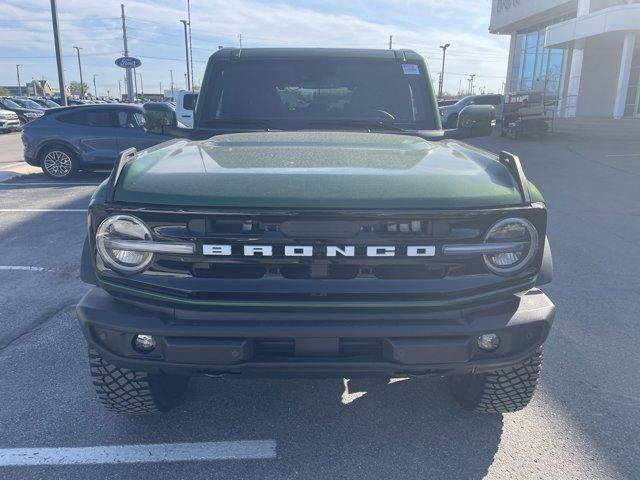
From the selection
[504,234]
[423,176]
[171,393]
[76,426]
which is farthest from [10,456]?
[504,234]

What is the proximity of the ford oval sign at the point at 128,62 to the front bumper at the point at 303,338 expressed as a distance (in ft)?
66.9

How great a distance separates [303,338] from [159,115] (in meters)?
2.36

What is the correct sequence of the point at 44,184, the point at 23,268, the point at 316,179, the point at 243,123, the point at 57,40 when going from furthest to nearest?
the point at 57,40 → the point at 44,184 → the point at 23,268 → the point at 243,123 → the point at 316,179

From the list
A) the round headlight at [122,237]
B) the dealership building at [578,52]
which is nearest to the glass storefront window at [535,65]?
the dealership building at [578,52]

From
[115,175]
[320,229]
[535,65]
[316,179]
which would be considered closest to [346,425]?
[320,229]

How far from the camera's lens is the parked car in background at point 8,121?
993 inches

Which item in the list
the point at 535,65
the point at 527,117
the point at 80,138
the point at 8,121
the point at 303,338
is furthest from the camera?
the point at 535,65

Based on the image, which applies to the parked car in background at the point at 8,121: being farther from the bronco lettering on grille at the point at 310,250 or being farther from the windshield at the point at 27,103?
the bronco lettering on grille at the point at 310,250

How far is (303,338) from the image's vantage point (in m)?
2.19

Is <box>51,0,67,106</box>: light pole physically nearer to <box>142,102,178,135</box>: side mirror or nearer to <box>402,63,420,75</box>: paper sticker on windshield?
<box>142,102,178,135</box>: side mirror

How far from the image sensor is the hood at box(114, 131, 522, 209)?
86.4 inches

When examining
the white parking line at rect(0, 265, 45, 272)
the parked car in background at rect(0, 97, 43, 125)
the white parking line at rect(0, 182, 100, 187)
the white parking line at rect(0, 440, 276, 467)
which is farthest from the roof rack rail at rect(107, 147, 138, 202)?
the parked car in background at rect(0, 97, 43, 125)

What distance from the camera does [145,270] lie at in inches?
89.1

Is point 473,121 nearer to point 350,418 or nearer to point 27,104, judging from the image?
point 350,418
